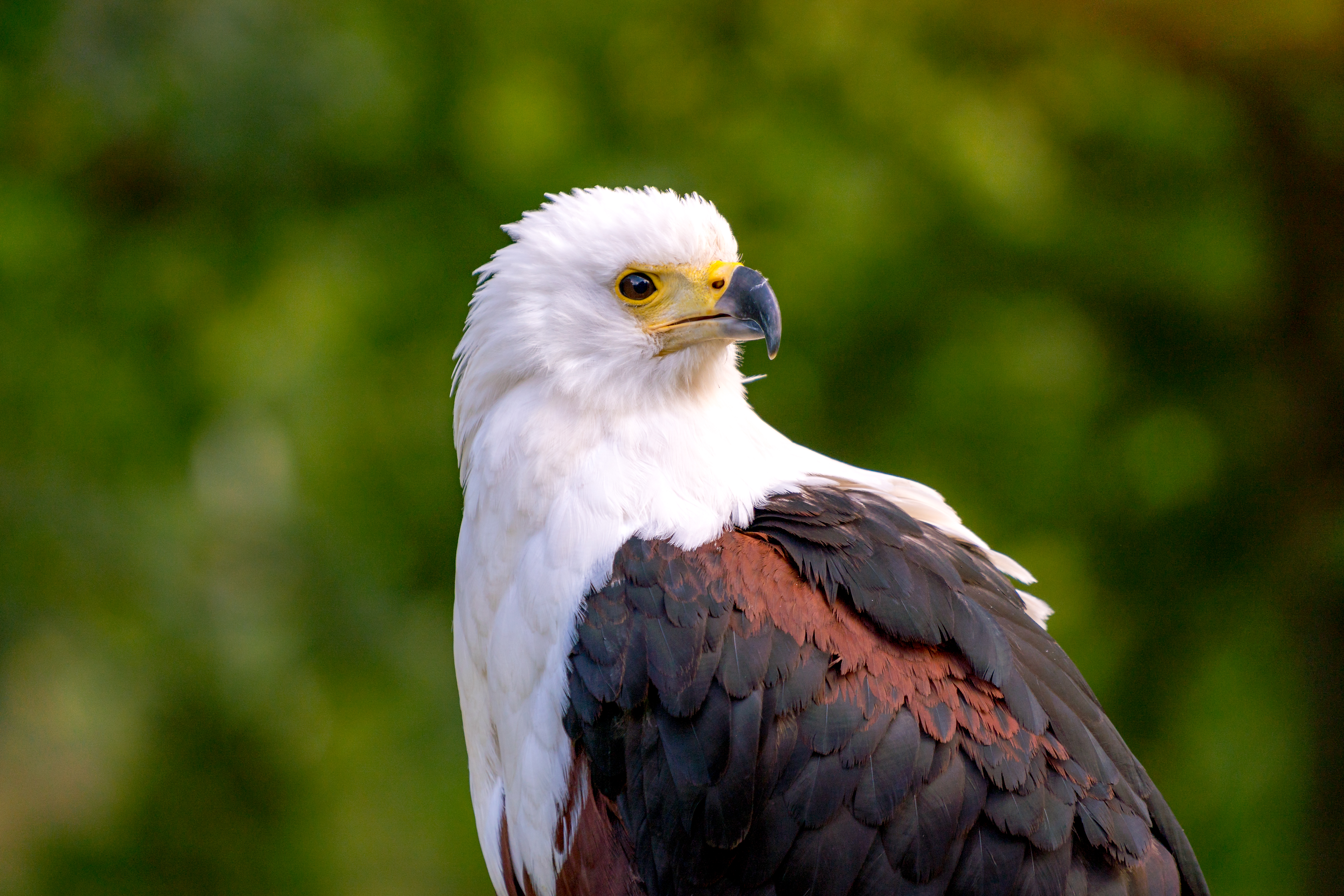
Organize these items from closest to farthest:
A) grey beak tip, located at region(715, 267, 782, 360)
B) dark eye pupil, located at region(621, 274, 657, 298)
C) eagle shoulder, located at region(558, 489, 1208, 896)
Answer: eagle shoulder, located at region(558, 489, 1208, 896) < grey beak tip, located at region(715, 267, 782, 360) < dark eye pupil, located at region(621, 274, 657, 298)

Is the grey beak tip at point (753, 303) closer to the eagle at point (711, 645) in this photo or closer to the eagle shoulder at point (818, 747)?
the eagle at point (711, 645)

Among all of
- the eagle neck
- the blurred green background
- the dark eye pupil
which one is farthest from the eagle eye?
the blurred green background

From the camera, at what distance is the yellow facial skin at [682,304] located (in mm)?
2969

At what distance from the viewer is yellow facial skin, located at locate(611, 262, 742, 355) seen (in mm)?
2969

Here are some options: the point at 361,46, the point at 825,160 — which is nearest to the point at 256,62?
the point at 361,46

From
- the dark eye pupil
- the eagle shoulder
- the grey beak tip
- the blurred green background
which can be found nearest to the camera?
the eagle shoulder

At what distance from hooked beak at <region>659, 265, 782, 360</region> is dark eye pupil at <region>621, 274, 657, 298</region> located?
111 mm

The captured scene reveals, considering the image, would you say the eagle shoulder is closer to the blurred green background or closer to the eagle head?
the eagle head

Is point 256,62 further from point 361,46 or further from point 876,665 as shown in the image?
point 876,665

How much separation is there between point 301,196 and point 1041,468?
4.24 metres

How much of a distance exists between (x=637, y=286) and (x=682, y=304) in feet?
0.42

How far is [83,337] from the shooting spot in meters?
5.95

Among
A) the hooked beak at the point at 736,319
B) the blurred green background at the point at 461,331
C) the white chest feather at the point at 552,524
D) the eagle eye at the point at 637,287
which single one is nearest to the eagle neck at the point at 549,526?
the white chest feather at the point at 552,524

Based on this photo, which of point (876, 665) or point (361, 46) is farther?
point (361, 46)
